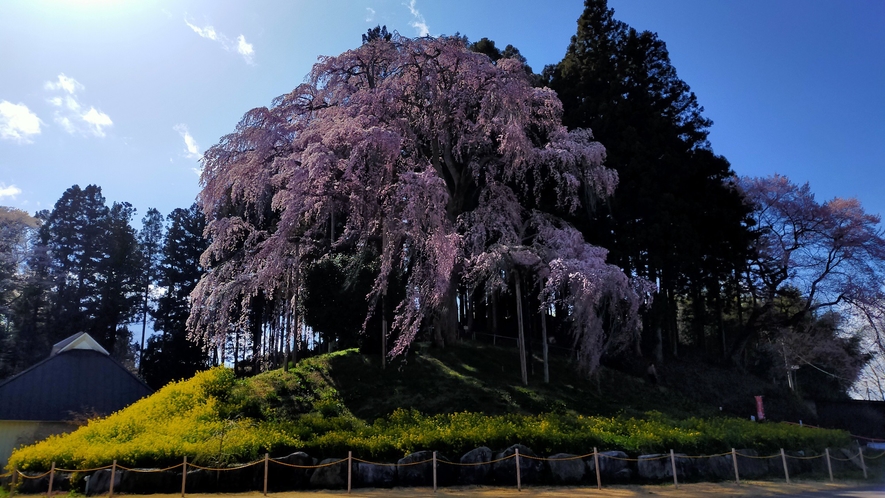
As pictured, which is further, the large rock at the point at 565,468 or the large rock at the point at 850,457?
the large rock at the point at 850,457

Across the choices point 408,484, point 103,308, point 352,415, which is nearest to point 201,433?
point 352,415

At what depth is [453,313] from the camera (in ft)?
71.5

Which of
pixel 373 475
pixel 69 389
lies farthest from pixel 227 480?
pixel 69 389

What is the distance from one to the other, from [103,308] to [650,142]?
33.9 m

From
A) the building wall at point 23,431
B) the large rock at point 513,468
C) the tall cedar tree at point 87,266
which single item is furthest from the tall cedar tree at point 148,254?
the large rock at point 513,468

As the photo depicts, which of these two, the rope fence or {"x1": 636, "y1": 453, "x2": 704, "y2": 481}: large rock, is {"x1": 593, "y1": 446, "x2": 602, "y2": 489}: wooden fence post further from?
{"x1": 636, "y1": 453, "x2": 704, "y2": 481}: large rock

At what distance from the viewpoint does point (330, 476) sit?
11594 mm

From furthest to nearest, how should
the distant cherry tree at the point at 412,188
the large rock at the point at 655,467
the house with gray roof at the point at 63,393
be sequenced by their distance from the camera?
the house with gray roof at the point at 63,393 → the distant cherry tree at the point at 412,188 → the large rock at the point at 655,467

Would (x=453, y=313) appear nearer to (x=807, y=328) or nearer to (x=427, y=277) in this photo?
(x=427, y=277)

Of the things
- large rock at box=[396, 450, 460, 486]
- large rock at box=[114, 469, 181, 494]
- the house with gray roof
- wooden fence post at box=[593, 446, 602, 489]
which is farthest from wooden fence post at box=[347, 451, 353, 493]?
the house with gray roof

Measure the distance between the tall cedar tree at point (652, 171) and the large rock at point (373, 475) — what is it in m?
13.6

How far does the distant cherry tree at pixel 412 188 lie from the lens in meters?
16.1

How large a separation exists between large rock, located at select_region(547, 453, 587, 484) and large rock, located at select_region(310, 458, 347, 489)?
4.34 metres

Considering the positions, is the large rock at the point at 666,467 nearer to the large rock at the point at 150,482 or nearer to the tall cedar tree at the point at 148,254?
the large rock at the point at 150,482
